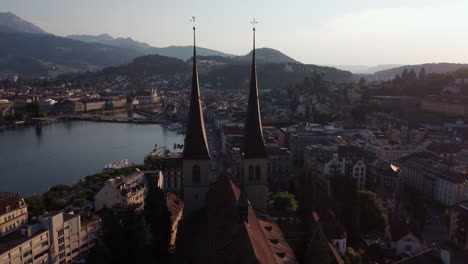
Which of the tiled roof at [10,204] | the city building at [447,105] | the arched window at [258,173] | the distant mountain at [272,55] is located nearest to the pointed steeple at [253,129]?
the arched window at [258,173]

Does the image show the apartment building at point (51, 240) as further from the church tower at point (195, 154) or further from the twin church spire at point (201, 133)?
the twin church spire at point (201, 133)

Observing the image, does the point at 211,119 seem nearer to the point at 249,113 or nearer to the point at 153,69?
the point at 249,113

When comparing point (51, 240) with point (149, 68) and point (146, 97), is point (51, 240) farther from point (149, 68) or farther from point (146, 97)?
point (149, 68)

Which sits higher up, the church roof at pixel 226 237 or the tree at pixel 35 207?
the church roof at pixel 226 237

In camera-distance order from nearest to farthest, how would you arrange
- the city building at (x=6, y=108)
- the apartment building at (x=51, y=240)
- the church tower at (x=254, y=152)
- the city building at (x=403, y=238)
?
1. the church tower at (x=254, y=152)
2. the apartment building at (x=51, y=240)
3. the city building at (x=403, y=238)
4. the city building at (x=6, y=108)

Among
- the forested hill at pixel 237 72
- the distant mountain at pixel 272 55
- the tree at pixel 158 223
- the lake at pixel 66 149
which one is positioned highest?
the distant mountain at pixel 272 55

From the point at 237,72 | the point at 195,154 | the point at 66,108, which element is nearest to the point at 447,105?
the point at 195,154

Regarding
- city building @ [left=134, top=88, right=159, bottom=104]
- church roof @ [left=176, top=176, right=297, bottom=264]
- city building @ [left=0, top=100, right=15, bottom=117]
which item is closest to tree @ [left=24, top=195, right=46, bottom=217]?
church roof @ [left=176, top=176, right=297, bottom=264]
